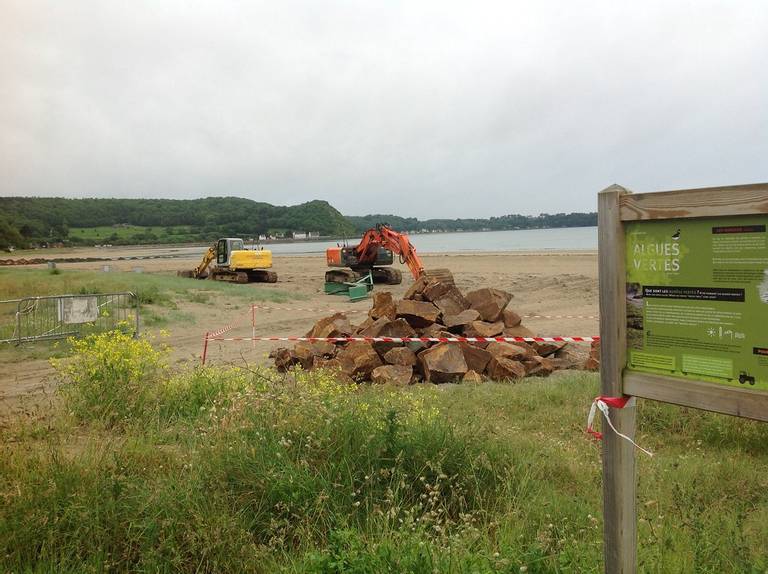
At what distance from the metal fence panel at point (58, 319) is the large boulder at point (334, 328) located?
15.6ft

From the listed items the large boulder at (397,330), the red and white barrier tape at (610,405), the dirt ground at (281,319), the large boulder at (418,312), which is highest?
the red and white barrier tape at (610,405)

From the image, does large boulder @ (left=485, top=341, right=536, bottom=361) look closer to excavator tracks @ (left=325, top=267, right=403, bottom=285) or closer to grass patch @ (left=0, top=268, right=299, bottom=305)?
grass patch @ (left=0, top=268, right=299, bottom=305)

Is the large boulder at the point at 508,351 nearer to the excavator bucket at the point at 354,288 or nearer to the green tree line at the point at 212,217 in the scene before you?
the excavator bucket at the point at 354,288

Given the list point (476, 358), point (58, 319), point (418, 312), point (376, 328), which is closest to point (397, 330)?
point (376, 328)

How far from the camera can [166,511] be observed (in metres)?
3.84

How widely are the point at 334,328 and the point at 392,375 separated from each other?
278 cm

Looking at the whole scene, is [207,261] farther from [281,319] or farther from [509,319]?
[509,319]

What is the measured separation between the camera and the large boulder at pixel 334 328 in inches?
484

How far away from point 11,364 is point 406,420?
446 inches

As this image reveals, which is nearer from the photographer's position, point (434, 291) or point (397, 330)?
point (397, 330)

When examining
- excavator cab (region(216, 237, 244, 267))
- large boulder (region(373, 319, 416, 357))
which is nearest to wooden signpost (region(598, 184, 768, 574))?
large boulder (region(373, 319, 416, 357))

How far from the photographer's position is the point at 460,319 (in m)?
12.2

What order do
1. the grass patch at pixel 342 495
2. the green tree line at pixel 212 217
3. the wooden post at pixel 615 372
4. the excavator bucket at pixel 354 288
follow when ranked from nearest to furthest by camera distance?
1. the wooden post at pixel 615 372
2. the grass patch at pixel 342 495
3. the excavator bucket at pixel 354 288
4. the green tree line at pixel 212 217

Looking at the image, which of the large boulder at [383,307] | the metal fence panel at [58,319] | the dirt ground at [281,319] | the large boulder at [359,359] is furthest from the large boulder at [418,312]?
the metal fence panel at [58,319]
